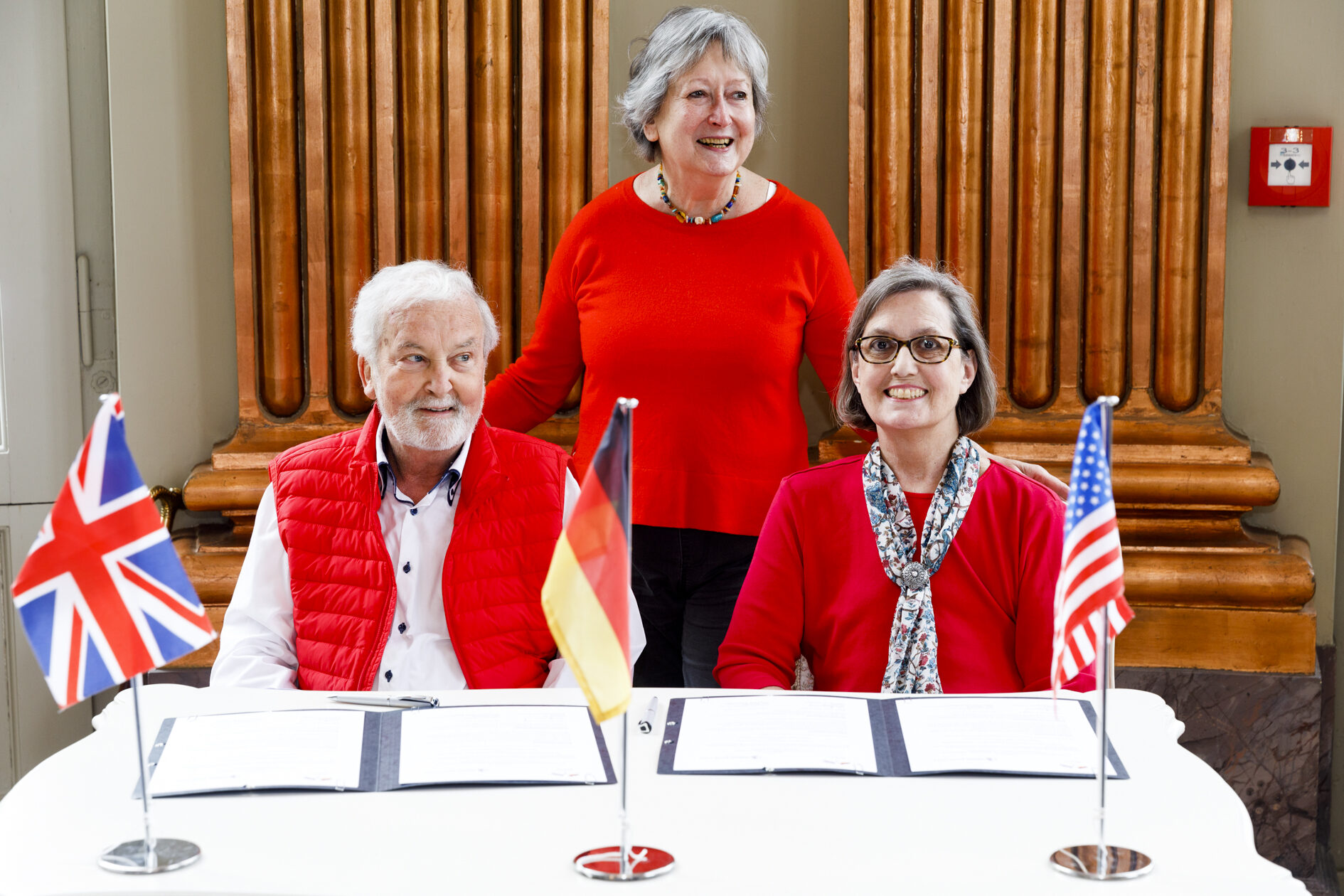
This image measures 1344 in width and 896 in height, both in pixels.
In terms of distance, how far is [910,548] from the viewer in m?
2.02

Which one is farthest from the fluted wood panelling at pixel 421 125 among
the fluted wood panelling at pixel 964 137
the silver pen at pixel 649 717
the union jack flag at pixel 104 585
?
the union jack flag at pixel 104 585

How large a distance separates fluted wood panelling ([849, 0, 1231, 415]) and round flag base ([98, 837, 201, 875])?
226 cm

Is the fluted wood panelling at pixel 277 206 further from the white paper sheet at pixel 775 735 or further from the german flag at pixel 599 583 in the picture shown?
the german flag at pixel 599 583

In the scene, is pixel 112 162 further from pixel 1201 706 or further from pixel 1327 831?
pixel 1327 831

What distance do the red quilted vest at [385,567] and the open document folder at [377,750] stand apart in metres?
0.33

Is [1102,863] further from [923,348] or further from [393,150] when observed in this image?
[393,150]

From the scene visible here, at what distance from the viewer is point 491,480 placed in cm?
213

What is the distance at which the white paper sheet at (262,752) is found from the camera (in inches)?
57.7

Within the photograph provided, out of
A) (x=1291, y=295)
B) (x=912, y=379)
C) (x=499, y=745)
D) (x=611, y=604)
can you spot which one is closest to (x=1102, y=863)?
(x=611, y=604)

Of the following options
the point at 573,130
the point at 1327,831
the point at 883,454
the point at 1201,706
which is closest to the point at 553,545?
the point at 883,454

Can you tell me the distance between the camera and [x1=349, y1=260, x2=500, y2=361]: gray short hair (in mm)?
2141

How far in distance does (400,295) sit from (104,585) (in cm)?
93

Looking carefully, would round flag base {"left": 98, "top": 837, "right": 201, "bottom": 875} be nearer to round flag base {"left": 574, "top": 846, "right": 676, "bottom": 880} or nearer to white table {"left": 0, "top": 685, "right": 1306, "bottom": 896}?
white table {"left": 0, "top": 685, "right": 1306, "bottom": 896}

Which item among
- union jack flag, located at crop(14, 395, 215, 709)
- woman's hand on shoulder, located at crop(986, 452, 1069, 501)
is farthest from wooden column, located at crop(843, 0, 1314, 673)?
union jack flag, located at crop(14, 395, 215, 709)
